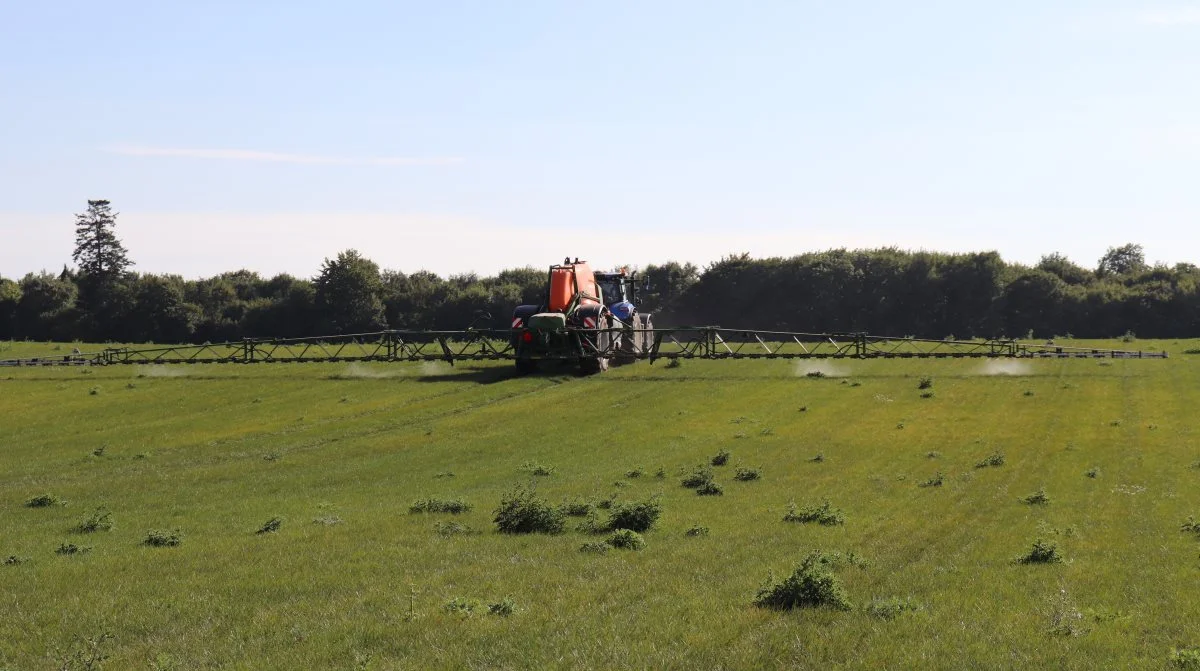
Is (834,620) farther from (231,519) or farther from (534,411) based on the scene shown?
(534,411)

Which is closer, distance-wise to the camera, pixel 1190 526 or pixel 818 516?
pixel 1190 526

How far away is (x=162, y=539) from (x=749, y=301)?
131309 millimetres

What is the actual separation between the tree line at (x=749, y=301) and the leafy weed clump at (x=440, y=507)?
105171 mm

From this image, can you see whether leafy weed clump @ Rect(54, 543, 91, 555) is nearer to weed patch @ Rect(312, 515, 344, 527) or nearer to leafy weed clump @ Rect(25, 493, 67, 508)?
weed patch @ Rect(312, 515, 344, 527)

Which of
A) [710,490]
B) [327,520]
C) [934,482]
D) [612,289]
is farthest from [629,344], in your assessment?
[327,520]

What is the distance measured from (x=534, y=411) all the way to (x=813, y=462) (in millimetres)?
18506

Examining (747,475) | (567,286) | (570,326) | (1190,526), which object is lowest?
(747,475)

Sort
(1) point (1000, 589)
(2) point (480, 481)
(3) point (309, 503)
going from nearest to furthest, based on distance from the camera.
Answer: (1) point (1000, 589) → (3) point (309, 503) → (2) point (480, 481)

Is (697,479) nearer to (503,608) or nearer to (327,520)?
(327,520)

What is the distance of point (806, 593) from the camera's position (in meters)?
18.6

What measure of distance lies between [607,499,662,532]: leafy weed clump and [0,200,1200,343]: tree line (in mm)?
107722

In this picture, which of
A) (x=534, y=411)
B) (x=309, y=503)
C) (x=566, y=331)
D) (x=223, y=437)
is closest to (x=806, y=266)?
(x=566, y=331)

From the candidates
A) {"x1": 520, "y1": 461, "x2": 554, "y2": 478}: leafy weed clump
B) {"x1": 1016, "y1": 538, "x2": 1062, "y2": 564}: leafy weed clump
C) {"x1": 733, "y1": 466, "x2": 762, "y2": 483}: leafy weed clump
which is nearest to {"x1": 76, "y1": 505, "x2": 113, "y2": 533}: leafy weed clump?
{"x1": 520, "y1": 461, "x2": 554, "y2": 478}: leafy weed clump

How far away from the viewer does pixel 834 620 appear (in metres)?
17.6
